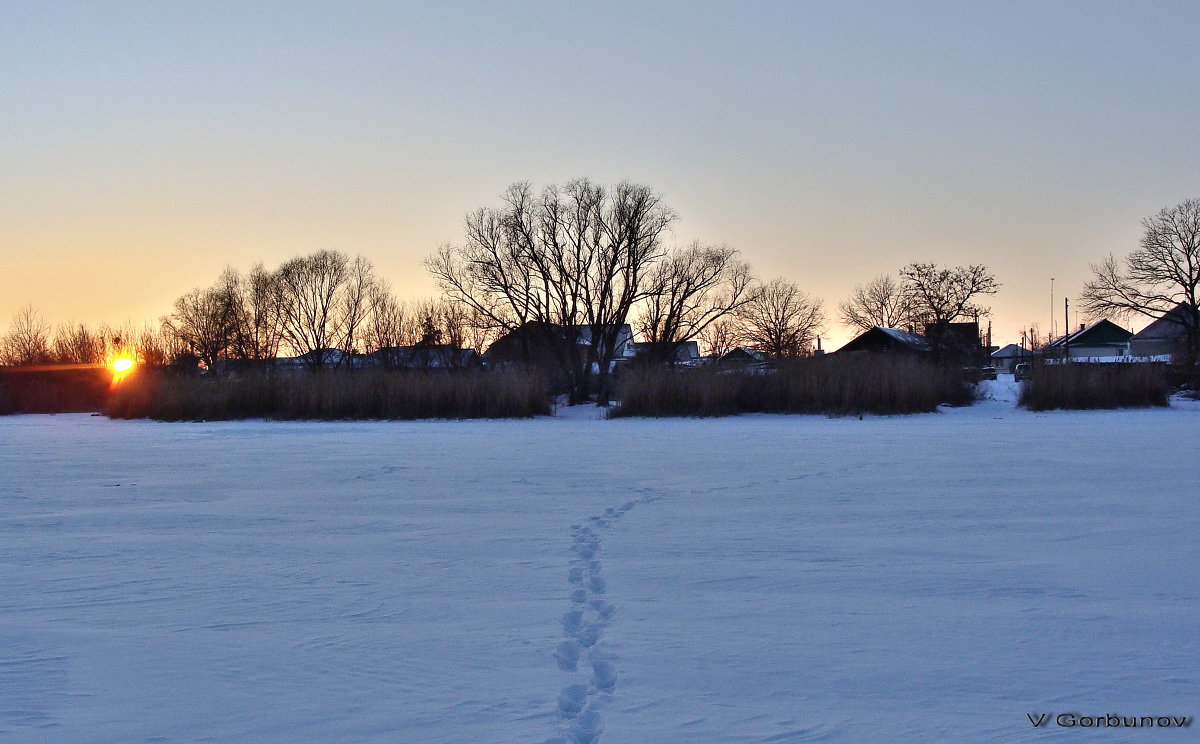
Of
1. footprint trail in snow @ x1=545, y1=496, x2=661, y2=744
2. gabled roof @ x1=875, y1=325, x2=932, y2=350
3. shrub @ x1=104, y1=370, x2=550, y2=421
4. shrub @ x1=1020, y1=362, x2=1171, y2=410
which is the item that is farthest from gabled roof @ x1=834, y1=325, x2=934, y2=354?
footprint trail in snow @ x1=545, y1=496, x2=661, y2=744

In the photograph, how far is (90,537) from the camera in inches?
257

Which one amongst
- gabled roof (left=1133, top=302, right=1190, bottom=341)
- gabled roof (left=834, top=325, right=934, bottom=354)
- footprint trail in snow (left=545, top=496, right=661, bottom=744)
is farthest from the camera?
gabled roof (left=1133, top=302, right=1190, bottom=341)

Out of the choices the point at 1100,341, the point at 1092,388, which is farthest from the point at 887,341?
the point at 1100,341

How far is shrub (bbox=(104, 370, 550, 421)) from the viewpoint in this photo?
25219 mm

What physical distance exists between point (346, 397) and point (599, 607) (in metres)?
22.0

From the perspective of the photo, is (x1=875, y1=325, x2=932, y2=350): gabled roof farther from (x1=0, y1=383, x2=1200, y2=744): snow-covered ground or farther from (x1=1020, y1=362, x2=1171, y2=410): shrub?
(x1=0, y1=383, x2=1200, y2=744): snow-covered ground

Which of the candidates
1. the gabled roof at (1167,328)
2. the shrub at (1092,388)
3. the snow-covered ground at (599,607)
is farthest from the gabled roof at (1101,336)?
the snow-covered ground at (599,607)

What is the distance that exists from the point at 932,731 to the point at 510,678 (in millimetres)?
1461

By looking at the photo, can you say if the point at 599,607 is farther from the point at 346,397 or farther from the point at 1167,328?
the point at 1167,328

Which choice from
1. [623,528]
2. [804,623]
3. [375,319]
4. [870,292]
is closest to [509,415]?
[623,528]

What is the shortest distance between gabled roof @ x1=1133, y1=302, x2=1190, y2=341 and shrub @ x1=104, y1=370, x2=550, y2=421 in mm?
42952

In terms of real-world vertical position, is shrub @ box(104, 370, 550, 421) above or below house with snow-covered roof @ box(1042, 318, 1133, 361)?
below

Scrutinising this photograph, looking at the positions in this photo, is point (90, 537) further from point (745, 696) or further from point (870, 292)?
point (870, 292)

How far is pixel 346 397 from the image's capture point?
25391mm
